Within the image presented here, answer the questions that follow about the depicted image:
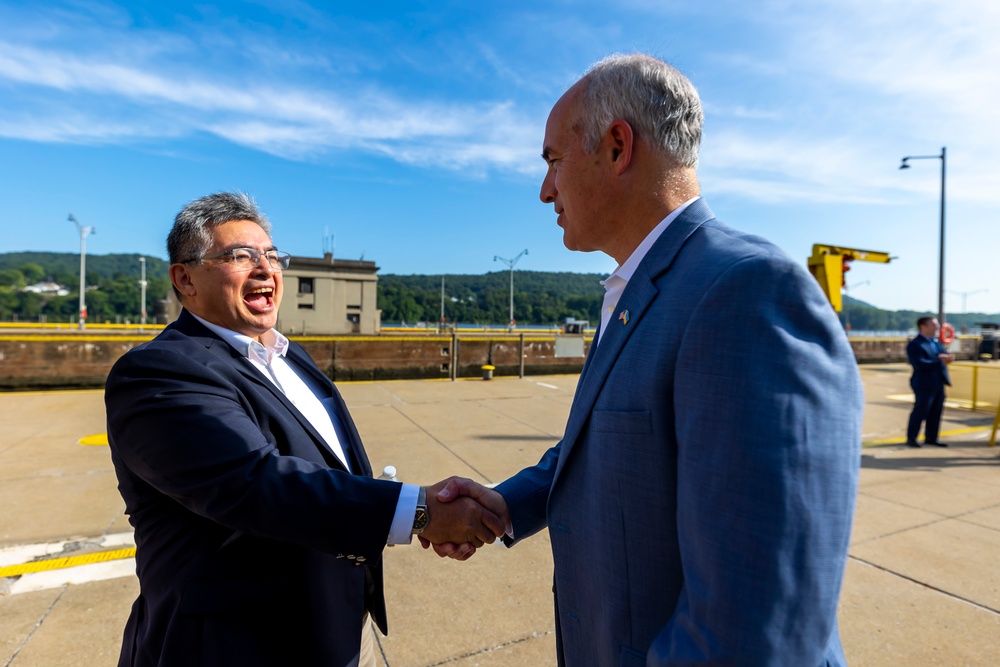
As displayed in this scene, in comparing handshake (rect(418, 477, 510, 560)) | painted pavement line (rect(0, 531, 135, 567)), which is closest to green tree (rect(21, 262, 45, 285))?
painted pavement line (rect(0, 531, 135, 567))

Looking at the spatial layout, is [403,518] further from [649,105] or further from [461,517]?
[649,105]

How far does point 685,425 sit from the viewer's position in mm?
1014

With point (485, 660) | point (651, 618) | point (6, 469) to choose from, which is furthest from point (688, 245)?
point (6, 469)

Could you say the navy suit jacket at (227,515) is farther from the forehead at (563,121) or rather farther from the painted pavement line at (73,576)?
the painted pavement line at (73,576)

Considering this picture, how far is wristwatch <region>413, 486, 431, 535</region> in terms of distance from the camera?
170cm

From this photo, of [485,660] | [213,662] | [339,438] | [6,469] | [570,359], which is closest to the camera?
[213,662]

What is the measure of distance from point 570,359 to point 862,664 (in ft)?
41.5

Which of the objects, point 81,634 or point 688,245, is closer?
point 688,245

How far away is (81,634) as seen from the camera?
2881 millimetres

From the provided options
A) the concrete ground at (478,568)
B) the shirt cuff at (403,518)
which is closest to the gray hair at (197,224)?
the shirt cuff at (403,518)

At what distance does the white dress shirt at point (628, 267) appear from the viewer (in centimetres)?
133

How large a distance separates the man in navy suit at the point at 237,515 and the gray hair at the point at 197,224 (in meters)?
0.25

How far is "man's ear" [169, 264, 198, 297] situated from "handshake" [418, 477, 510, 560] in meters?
1.11

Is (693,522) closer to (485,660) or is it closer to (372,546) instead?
(372,546)
